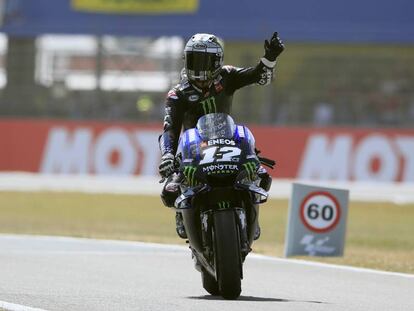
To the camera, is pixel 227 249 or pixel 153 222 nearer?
pixel 227 249

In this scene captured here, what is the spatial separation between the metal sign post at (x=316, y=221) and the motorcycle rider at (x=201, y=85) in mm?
4058

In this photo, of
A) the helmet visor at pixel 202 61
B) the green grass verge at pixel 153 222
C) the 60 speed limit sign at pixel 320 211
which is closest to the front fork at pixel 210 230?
the helmet visor at pixel 202 61

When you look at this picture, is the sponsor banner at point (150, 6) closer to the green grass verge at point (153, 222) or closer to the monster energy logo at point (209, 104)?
the green grass verge at point (153, 222)

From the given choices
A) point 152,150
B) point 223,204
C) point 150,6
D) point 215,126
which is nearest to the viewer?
point 223,204

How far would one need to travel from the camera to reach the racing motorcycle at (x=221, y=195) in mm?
8695

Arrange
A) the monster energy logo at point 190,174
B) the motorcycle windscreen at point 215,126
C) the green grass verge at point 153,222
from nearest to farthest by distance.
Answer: the monster energy logo at point 190,174 < the motorcycle windscreen at point 215,126 < the green grass verge at point 153,222

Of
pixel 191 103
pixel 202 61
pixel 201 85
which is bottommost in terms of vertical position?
pixel 191 103

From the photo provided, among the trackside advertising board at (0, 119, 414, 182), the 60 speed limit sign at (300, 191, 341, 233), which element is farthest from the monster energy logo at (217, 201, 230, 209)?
the trackside advertising board at (0, 119, 414, 182)

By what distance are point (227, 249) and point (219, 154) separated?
2.42ft

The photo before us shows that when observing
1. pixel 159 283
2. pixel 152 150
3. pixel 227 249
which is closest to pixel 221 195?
pixel 227 249

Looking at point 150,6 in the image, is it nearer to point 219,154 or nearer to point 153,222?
point 153,222

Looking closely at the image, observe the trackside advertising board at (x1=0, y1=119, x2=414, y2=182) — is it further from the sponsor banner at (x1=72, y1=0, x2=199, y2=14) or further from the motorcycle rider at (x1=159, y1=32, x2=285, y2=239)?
the motorcycle rider at (x1=159, y1=32, x2=285, y2=239)

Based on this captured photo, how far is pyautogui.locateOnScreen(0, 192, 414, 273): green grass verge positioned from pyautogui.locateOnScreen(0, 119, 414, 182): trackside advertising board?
1182 millimetres

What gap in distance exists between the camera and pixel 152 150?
97.7 feet
